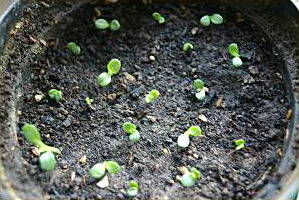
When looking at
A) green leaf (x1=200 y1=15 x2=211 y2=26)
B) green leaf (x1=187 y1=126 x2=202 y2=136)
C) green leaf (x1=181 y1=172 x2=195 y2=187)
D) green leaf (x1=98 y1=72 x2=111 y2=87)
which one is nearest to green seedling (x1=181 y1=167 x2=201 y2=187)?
green leaf (x1=181 y1=172 x2=195 y2=187)

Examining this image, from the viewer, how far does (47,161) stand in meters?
1.05

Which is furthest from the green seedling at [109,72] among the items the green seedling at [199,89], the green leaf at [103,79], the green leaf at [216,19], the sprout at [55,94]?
the green leaf at [216,19]

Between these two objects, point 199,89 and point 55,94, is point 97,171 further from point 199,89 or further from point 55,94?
point 199,89

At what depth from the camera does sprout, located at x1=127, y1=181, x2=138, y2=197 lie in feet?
3.43

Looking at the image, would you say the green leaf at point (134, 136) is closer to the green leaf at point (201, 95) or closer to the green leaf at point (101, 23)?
the green leaf at point (201, 95)

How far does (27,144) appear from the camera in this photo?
112 centimetres

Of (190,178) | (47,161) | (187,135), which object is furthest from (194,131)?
(47,161)

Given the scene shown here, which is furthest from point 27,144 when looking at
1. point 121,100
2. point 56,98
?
point 121,100

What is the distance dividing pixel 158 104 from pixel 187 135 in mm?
150

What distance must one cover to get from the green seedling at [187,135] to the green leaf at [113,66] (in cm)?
26

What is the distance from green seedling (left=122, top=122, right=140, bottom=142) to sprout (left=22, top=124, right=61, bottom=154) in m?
0.17

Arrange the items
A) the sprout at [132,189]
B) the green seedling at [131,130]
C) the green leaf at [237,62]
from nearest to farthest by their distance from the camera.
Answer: the sprout at [132,189]
the green seedling at [131,130]
the green leaf at [237,62]

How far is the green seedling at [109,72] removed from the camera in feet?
4.06

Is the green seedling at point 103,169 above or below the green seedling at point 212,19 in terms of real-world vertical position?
below
